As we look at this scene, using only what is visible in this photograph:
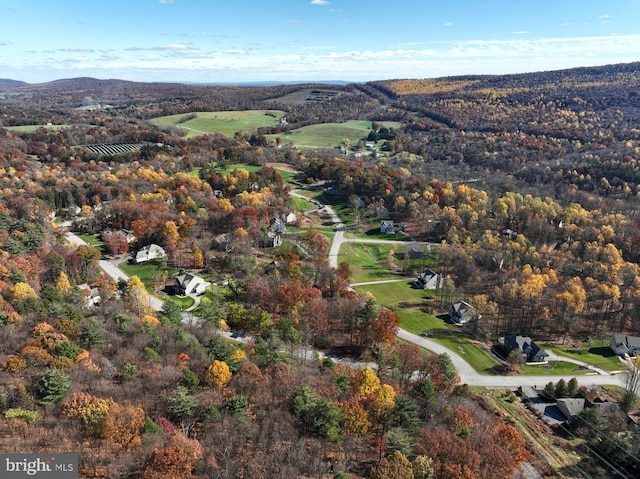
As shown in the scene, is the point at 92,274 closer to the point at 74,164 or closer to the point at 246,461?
the point at 246,461

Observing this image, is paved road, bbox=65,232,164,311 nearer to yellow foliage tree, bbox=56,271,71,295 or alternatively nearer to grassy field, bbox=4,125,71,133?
yellow foliage tree, bbox=56,271,71,295

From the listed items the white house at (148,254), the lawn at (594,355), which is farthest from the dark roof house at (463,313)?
the white house at (148,254)

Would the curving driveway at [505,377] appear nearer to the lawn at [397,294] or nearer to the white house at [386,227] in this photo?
the lawn at [397,294]

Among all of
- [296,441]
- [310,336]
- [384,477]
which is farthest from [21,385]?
[310,336]

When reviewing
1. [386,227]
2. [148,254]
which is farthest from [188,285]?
[386,227]

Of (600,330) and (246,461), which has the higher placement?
(246,461)

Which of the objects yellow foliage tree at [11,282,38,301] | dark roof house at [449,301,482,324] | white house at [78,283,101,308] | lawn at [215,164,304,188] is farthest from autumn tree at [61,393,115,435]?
lawn at [215,164,304,188]
